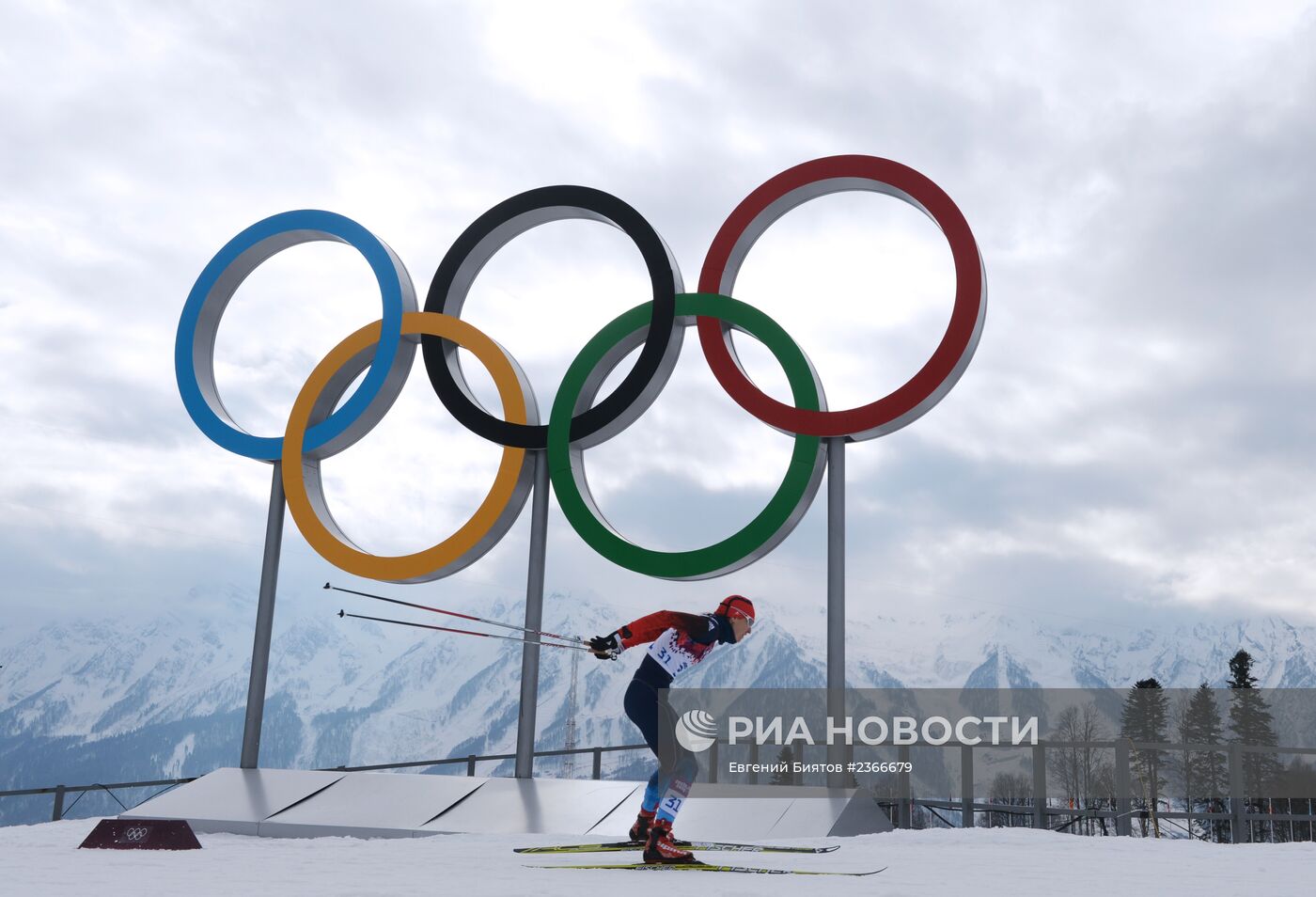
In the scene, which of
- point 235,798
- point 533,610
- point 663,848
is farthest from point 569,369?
point 663,848

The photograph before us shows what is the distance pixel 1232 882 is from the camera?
5.95 m

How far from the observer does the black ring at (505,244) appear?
11031mm

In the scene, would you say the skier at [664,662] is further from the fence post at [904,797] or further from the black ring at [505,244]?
the fence post at [904,797]

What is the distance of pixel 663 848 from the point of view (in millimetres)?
6738

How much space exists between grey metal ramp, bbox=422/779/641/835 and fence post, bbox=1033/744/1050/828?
458cm

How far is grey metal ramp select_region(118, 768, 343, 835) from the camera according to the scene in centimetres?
976

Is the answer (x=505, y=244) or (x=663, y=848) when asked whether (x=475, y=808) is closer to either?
(x=663, y=848)

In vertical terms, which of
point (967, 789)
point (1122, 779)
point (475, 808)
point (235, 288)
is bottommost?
point (475, 808)

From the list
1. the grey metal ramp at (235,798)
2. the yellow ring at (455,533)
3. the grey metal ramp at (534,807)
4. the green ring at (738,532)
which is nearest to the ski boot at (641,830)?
the grey metal ramp at (534,807)

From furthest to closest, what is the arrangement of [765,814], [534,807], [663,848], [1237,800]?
[1237,800]
[534,807]
[765,814]
[663,848]

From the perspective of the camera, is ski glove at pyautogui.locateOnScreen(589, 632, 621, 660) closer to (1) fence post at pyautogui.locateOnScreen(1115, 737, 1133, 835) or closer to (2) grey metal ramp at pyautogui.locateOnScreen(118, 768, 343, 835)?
(2) grey metal ramp at pyautogui.locateOnScreen(118, 768, 343, 835)

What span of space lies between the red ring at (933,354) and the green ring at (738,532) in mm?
168

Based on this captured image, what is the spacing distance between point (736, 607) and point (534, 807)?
3.35 meters

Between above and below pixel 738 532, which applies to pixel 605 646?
below
